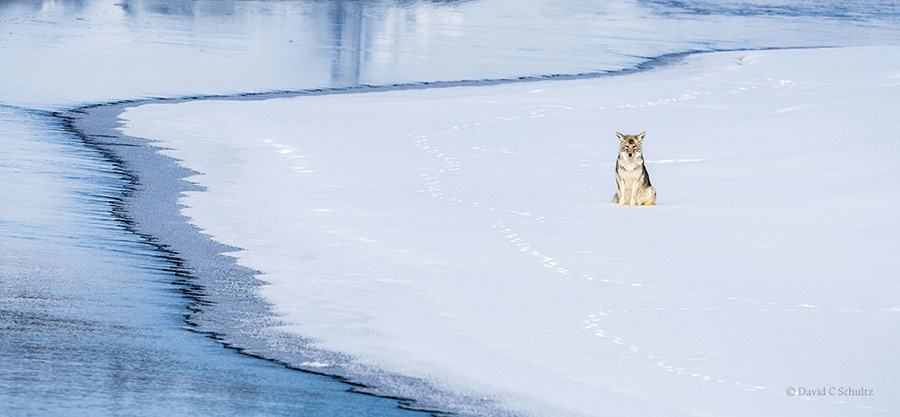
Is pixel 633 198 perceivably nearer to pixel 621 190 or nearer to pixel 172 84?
pixel 621 190

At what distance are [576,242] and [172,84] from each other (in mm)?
10860

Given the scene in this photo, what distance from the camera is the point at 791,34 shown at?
32125 mm

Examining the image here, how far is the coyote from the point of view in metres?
9.69

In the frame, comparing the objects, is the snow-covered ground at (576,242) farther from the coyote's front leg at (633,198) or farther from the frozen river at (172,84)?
the frozen river at (172,84)

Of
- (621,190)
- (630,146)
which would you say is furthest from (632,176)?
(630,146)

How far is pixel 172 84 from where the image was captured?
18094 mm

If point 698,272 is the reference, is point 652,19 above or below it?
above

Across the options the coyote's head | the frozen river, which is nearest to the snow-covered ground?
the coyote's head

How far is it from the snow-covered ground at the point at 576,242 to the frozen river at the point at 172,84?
0.67 metres

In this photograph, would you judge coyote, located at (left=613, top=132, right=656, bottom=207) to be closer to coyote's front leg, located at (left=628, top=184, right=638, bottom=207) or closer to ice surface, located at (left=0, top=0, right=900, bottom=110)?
coyote's front leg, located at (left=628, top=184, right=638, bottom=207)

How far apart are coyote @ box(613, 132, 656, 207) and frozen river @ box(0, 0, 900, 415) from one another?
3.58m

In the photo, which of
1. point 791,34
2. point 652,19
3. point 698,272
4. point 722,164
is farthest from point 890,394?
point 652,19

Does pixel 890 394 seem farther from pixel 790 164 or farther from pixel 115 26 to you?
pixel 115 26

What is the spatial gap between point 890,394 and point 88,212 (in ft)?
19.1
